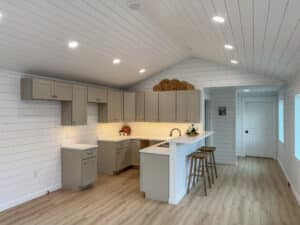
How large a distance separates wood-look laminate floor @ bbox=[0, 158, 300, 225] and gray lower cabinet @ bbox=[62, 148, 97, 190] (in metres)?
0.22

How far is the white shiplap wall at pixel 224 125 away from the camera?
7219mm

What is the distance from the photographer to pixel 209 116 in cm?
736

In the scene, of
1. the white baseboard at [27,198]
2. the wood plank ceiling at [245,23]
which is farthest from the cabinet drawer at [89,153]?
the wood plank ceiling at [245,23]

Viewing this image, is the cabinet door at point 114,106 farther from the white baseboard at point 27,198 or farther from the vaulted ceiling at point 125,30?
the white baseboard at point 27,198

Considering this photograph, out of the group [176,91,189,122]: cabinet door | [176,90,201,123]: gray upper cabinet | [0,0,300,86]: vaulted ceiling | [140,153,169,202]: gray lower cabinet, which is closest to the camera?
[0,0,300,86]: vaulted ceiling

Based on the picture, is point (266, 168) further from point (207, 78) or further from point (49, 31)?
point (49, 31)

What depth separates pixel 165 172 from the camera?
13.6 feet

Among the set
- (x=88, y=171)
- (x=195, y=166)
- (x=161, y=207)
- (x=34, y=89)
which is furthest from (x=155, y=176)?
(x=34, y=89)

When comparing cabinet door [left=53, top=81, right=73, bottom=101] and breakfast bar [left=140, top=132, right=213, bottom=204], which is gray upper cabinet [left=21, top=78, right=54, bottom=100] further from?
breakfast bar [left=140, top=132, right=213, bottom=204]

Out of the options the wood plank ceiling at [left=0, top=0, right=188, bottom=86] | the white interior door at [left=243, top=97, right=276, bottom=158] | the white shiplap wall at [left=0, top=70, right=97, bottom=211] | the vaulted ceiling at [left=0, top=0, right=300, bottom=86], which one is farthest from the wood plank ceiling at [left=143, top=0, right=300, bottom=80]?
the white interior door at [left=243, top=97, right=276, bottom=158]

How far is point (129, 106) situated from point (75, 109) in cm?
203

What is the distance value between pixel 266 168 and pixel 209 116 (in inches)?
88.0

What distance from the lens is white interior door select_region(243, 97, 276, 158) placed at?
27.4 ft

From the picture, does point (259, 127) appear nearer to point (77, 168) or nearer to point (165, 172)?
point (165, 172)
